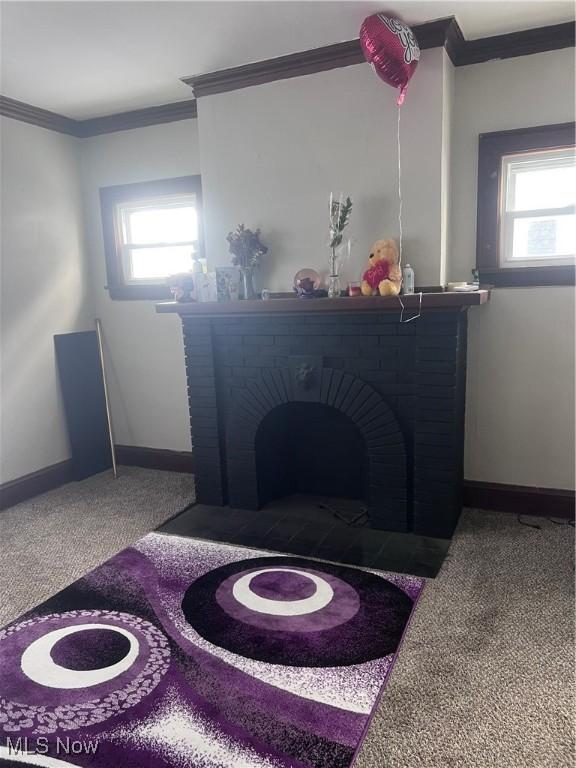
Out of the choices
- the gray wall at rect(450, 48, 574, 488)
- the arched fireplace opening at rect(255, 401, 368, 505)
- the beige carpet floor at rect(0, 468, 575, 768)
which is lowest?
the beige carpet floor at rect(0, 468, 575, 768)

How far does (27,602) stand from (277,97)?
9.58ft

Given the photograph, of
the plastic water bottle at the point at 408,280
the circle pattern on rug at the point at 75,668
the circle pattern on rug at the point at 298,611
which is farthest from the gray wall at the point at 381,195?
the circle pattern on rug at the point at 75,668

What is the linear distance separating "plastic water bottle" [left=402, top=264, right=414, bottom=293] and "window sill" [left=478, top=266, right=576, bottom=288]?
524mm

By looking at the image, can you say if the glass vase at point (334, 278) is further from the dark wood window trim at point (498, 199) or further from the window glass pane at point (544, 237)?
the window glass pane at point (544, 237)

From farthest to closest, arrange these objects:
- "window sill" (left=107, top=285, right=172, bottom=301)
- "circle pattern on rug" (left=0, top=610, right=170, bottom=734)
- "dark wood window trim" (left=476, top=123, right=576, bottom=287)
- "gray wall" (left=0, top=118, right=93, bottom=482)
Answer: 1. "window sill" (left=107, top=285, right=172, bottom=301)
2. "gray wall" (left=0, top=118, right=93, bottom=482)
3. "dark wood window trim" (left=476, top=123, right=576, bottom=287)
4. "circle pattern on rug" (left=0, top=610, right=170, bottom=734)

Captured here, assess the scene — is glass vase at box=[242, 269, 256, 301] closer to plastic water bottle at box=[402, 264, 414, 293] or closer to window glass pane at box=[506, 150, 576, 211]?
plastic water bottle at box=[402, 264, 414, 293]

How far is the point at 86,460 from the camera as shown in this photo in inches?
167

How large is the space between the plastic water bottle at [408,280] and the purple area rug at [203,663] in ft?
4.74

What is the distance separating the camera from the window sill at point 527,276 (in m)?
2.99

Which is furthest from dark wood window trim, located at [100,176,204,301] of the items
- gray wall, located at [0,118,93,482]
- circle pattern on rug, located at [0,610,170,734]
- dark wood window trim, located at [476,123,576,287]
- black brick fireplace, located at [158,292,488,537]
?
circle pattern on rug, located at [0,610,170,734]

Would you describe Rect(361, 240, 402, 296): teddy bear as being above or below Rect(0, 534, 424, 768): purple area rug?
above

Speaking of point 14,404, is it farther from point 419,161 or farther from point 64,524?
point 419,161

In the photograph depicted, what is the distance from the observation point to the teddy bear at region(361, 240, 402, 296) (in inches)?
111

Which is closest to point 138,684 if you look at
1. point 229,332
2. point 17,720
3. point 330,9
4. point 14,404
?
point 17,720
